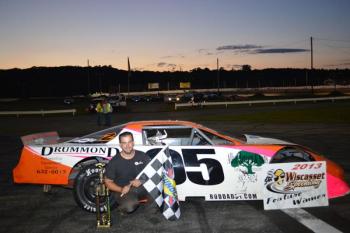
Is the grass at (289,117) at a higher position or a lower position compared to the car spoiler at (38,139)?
lower

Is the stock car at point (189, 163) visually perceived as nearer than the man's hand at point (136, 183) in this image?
No

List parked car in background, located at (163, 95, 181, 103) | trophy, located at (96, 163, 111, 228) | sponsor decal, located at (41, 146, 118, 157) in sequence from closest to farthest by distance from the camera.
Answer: trophy, located at (96, 163, 111, 228) < sponsor decal, located at (41, 146, 118, 157) < parked car in background, located at (163, 95, 181, 103)

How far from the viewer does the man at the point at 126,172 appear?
496cm

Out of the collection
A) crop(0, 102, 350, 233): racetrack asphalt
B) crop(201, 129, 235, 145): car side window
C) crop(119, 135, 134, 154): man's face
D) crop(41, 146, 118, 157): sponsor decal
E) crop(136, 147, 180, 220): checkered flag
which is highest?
crop(119, 135, 134, 154): man's face

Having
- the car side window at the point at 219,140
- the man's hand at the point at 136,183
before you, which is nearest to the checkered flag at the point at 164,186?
the man's hand at the point at 136,183

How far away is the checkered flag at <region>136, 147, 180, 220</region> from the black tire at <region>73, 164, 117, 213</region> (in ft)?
2.78

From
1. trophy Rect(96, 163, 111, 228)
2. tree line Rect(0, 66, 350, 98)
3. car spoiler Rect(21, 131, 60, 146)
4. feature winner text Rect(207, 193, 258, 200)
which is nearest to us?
trophy Rect(96, 163, 111, 228)

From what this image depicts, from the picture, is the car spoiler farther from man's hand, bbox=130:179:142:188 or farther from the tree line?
the tree line

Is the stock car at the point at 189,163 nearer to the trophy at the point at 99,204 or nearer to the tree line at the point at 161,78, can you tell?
the trophy at the point at 99,204

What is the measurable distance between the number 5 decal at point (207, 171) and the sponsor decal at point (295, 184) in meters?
0.75

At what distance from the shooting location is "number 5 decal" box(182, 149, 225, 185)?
19.5ft

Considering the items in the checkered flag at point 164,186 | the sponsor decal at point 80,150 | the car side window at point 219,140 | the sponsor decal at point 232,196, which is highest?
the car side window at point 219,140

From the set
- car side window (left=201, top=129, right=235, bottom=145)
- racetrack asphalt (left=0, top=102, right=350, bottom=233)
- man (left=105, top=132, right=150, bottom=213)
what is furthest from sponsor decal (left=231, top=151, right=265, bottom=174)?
man (left=105, top=132, right=150, bottom=213)

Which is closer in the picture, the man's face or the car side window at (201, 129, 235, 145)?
the man's face
